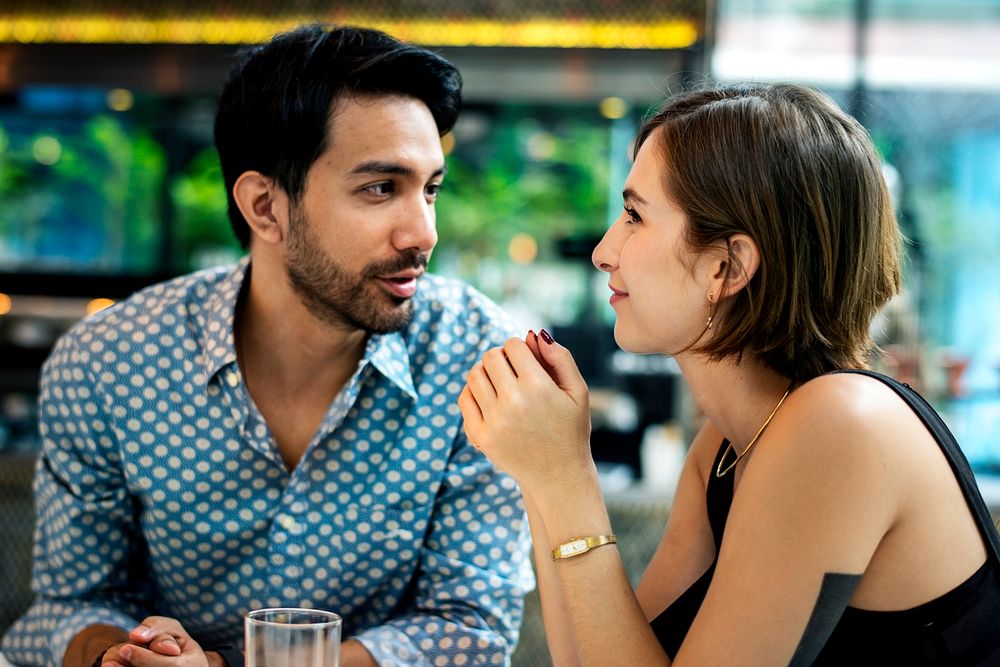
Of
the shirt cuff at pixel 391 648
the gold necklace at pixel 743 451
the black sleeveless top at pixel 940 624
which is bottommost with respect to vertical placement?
the shirt cuff at pixel 391 648

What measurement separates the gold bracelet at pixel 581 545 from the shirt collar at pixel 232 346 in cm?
55

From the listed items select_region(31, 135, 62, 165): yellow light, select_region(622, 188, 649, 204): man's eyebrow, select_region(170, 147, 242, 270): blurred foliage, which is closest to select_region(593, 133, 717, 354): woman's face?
select_region(622, 188, 649, 204): man's eyebrow

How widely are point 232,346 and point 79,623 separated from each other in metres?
0.47

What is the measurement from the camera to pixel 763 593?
118cm

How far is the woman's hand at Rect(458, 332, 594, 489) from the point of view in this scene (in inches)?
54.2

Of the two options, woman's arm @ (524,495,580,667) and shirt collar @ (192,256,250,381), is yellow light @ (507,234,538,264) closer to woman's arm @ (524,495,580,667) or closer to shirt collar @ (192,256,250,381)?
shirt collar @ (192,256,250,381)

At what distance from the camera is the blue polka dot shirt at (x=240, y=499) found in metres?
1.76

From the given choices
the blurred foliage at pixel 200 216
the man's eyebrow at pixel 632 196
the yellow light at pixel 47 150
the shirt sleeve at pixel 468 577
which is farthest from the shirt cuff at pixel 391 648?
the yellow light at pixel 47 150

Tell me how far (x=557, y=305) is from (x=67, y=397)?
2.51 m

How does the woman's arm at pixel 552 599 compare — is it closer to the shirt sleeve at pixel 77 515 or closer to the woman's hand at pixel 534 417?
the woman's hand at pixel 534 417

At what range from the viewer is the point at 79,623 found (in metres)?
1.65

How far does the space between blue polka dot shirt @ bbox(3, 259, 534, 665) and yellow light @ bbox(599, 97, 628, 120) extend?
2313 mm

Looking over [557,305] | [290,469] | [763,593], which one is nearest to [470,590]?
[290,469]

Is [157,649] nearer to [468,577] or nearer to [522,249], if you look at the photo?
[468,577]
